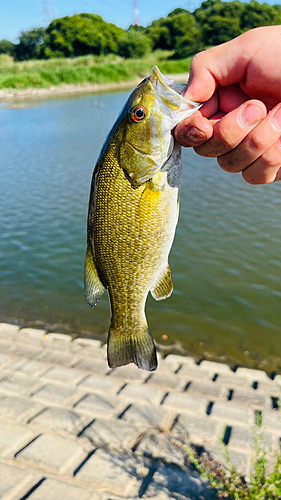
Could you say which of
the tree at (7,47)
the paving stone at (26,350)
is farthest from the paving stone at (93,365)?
the tree at (7,47)

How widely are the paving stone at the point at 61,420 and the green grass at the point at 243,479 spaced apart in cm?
103

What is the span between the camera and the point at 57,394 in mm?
3951

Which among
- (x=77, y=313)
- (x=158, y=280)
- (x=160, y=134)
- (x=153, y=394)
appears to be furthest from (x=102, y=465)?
(x=77, y=313)

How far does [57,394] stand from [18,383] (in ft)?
1.60

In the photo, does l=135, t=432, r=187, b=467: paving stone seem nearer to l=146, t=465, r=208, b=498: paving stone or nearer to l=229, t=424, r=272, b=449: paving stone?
l=146, t=465, r=208, b=498: paving stone

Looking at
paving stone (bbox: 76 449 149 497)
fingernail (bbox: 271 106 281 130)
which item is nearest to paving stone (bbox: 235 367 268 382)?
paving stone (bbox: 76 449 149 497)

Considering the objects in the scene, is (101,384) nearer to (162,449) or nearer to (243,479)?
(162,449)

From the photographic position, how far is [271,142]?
2039mm

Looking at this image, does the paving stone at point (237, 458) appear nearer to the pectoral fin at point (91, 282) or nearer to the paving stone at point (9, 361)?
the pectoral fin at point (91, 282)

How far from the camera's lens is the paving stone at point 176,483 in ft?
9.27

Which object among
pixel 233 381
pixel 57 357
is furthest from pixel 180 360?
pixel 57 357

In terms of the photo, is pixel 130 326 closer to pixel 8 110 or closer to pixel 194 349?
pixel 194 349

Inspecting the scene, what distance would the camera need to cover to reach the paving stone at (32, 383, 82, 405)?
3.86 m

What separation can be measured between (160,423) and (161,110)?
9.02 feet
